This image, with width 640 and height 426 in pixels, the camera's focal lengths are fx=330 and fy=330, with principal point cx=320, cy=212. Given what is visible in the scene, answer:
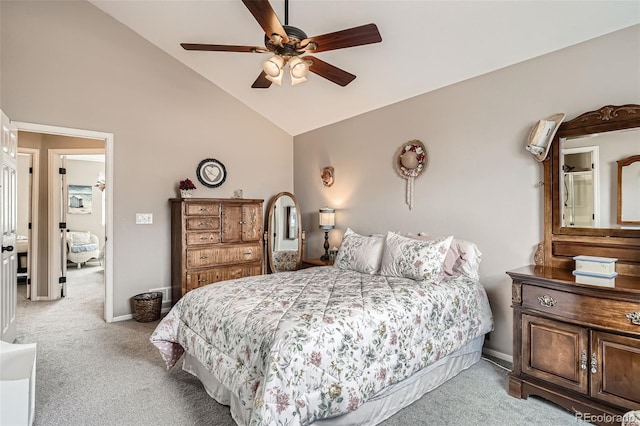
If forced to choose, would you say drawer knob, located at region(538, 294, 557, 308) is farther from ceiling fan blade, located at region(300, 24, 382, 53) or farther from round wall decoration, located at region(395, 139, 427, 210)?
ceiling fan blade, located at region(300, 24, 382, 53)

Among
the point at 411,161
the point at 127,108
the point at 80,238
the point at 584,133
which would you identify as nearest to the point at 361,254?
the point at 411,161

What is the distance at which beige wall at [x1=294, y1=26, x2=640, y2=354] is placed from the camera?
2.47 meters

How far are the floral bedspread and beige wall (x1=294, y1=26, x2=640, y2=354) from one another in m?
0.53

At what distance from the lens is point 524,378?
2266mm

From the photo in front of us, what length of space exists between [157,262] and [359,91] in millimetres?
3257

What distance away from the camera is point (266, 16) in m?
1.96

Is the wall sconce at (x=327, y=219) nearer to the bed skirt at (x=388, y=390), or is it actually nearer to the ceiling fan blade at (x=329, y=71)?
the ceiling fan blade at (x=329, y=71)

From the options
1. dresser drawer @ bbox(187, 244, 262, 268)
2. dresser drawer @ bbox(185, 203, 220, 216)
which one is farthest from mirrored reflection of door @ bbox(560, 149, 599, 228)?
dresser drawer @ bbox(185, 203, 220, 216)

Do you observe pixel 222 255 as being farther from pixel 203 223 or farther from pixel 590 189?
pixel 590 189

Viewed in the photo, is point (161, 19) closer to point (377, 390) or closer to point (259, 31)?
point (259, 31)

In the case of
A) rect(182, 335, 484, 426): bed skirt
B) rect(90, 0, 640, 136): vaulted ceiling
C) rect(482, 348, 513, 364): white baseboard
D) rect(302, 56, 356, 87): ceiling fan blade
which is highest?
rect(90, 0, 640, 136): vaulted ceiling

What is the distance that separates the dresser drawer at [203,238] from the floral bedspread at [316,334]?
157 cm

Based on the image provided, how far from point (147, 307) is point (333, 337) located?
2.97 metres

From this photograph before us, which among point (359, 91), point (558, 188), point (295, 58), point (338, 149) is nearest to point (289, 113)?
point (338, 149)
